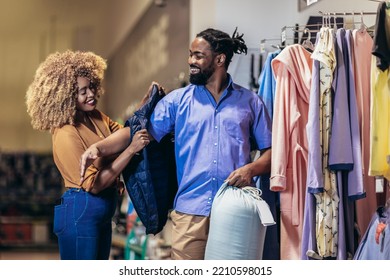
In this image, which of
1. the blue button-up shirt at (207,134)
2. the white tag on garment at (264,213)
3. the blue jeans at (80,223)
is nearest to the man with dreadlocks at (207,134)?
the blue button-up shirt at (207,134)

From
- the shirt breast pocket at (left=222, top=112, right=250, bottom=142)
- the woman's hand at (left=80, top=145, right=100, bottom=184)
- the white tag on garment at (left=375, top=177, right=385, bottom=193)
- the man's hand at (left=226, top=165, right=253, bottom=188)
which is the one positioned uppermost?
the shirt breast pocket at (left=222, top=112, right=250, bottom=142)

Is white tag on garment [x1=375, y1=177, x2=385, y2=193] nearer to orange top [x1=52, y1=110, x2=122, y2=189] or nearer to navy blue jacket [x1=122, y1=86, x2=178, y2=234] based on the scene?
navy blue jacket [x1=122, y1=86, x2=178, y2=234]

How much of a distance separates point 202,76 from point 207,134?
0.84 feet

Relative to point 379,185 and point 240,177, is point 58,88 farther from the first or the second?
point 379,185

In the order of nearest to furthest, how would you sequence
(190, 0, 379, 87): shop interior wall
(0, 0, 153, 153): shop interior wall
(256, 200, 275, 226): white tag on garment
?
(256, 200, 275, 226): white tag on garment < (190, 0, 379, 87): shop interior wall < (0, 0, 153, 153): shop interior wall

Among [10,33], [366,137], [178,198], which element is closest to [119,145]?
[178,198]

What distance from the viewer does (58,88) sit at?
143 inches

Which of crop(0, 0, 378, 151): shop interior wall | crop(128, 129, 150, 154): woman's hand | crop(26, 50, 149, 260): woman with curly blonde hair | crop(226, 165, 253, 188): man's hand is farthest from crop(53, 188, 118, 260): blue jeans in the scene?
crop(0, 0, 378, 151): shop interior wall

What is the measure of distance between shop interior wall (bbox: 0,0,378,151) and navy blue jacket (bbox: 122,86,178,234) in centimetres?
101

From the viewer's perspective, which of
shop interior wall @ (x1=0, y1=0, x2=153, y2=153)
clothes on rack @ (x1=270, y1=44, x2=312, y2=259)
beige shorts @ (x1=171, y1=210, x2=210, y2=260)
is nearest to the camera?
beige shorts @ (x1=171, y1=210, x2=210, y2=260)

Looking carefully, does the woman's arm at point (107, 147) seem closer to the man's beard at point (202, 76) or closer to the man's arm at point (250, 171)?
the man's beard at point (202, 76)

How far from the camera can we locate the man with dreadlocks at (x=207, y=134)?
346cm

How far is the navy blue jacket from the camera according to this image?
365 centimetres

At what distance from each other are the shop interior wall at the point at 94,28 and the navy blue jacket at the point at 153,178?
101 centimetres
